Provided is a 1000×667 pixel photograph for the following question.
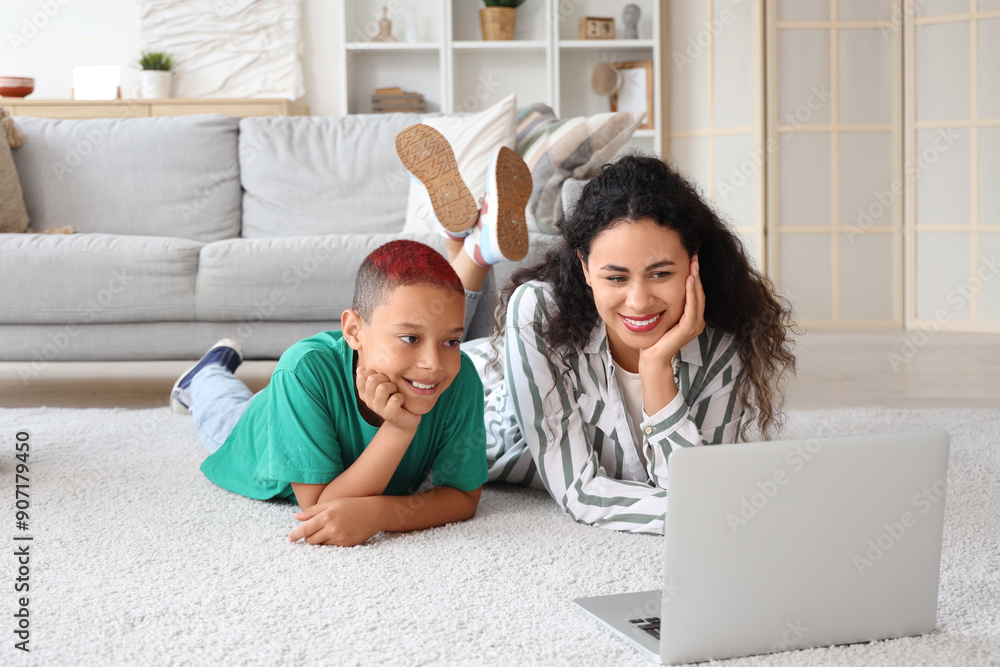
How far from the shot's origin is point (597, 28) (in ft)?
14.6

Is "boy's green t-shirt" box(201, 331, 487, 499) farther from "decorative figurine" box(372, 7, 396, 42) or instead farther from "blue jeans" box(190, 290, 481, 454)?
"decorative figurine" box(372, 7, 396, 42)

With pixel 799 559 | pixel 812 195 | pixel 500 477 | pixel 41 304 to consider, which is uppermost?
pixel 812 195

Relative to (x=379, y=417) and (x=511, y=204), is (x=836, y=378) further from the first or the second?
(x=379, y=417)

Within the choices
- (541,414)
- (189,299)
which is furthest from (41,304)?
(541,414)

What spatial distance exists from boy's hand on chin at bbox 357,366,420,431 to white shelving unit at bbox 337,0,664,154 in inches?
135

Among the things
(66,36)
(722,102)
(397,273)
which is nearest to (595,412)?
(397,273)

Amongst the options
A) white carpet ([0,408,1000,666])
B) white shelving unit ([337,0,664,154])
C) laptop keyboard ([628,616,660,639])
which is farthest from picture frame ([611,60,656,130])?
laptop keyboard ([628,616,660,639])

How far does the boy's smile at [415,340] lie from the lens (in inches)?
46.9

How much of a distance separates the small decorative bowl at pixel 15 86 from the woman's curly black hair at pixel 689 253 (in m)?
3.77

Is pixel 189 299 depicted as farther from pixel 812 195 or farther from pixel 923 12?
pixel 923 12

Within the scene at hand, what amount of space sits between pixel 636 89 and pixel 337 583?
378cm

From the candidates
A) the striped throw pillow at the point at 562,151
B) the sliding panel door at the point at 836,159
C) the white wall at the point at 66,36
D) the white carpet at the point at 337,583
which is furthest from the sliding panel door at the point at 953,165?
the white wall at the point at 66,36

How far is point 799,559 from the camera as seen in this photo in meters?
0.88

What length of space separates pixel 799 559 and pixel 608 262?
52 centimetres
